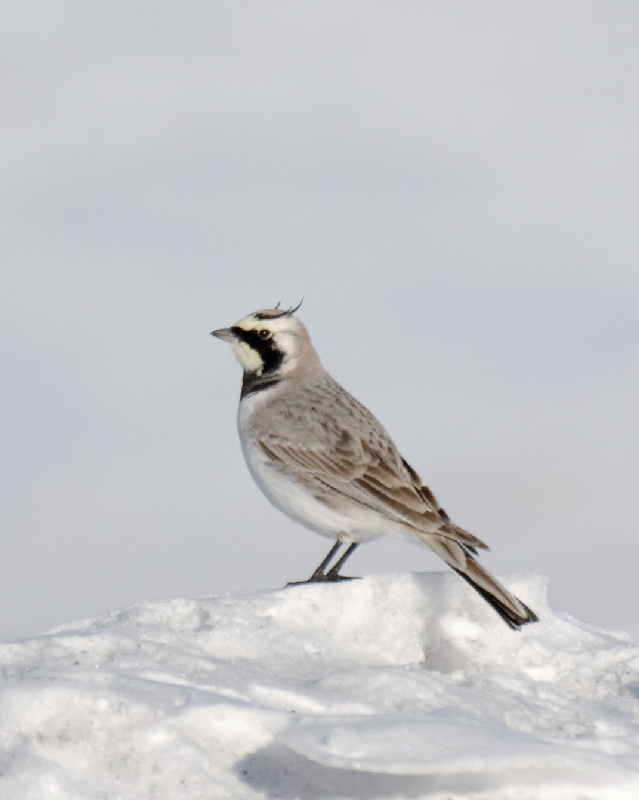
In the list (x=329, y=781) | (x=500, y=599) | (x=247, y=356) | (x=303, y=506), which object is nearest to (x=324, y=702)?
(x=329, y=781)

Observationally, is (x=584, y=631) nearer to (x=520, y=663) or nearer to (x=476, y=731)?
(x=520, y=663)

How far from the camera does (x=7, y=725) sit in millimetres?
6207

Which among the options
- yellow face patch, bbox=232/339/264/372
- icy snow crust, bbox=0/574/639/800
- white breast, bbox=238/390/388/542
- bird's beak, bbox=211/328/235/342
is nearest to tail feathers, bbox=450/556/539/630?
icy snow crust, bbox=0/574/639/800

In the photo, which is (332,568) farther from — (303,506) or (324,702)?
(324,702)

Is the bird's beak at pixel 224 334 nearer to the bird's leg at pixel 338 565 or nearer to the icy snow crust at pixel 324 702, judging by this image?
the bird's leg at pixel 338 565

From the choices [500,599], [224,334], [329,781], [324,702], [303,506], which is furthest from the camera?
[224,334]

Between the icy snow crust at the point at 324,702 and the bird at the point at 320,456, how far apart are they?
109 centimetres

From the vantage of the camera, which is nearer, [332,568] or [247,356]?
[332,568]

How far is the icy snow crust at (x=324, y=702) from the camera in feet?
19.2

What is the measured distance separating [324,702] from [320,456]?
191 inches

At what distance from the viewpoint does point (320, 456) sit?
1150 centimetres

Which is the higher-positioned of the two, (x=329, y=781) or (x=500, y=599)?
(x=500, y=599)

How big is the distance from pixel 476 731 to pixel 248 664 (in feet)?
7.23

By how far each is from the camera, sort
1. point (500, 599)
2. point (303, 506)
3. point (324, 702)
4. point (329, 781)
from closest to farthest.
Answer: point (329, 781) → point (324, 702) → point (500, 599) → point (303, 506)
